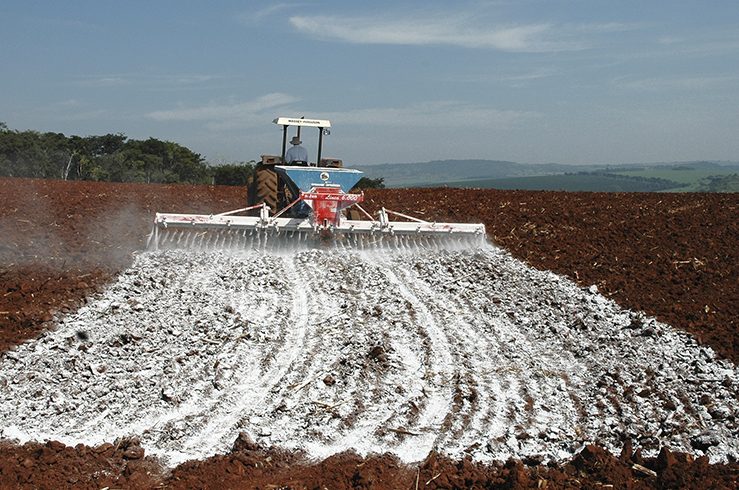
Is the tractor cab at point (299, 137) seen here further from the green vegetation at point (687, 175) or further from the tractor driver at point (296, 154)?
the green vegetation at point (687, 175)

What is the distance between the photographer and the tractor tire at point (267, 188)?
12164mm

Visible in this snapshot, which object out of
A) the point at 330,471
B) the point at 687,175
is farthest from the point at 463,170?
the point at 330,471

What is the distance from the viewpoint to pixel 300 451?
190 inches

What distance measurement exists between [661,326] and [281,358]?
388 cm

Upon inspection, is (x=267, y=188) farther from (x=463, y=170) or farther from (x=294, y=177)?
(x=463, y=170)

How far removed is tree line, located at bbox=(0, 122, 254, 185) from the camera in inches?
1426

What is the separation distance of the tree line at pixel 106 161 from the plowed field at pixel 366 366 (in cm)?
2704

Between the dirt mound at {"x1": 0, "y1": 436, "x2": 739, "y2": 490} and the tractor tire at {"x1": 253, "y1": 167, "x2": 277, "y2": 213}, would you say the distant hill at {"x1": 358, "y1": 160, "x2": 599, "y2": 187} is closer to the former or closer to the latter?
the tractor tire at {"x1": 253, "y1": 167, "x2": 277, "y2": 213}

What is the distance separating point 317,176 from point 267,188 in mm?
1095

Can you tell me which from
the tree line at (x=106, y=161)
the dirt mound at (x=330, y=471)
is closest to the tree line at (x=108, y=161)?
the tree line at (x=106, y=161)

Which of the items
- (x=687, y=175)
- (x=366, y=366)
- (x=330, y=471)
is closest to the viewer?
(x=330, y=471)

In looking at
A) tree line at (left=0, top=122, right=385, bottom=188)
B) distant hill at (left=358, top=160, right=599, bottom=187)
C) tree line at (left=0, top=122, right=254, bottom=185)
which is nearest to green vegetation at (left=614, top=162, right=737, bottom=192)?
distant hill at (left=358, top=160, right=599, bottom=187)

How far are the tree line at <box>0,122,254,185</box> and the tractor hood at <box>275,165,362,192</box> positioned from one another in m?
26.6

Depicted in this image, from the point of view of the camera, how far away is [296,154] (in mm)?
12422
